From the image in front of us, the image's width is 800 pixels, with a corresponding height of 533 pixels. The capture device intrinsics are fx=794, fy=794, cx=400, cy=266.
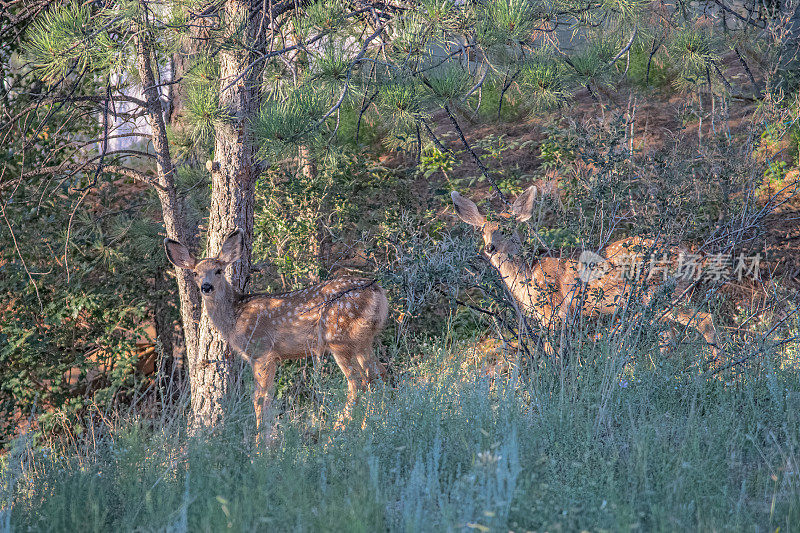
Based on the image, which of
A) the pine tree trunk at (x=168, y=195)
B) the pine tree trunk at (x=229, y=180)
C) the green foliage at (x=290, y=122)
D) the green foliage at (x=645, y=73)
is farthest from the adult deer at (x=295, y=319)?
the green foliage at (x=645, y=73)

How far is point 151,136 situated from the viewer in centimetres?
773

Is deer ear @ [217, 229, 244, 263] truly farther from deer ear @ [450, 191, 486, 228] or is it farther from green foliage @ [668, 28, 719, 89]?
green foliage @ [668, 28, 719, 89]

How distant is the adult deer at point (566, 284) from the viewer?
4973 millimetres

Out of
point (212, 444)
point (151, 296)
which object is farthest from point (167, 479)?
point (151, 296)

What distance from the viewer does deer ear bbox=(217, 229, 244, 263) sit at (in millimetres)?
6566

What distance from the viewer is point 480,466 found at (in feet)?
10.5

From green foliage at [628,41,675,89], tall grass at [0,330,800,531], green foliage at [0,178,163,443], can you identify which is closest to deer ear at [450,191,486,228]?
tall grass at [0,330,800,531]

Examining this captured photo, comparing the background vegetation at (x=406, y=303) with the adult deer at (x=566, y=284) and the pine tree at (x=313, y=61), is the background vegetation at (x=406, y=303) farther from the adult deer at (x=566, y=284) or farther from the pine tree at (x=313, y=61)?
the adult deer at (x=566, y=284)

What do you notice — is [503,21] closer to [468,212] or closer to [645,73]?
[468,212]

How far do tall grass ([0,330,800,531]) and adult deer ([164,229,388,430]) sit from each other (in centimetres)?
209

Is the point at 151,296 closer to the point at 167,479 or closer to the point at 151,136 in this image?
the point at 151,136

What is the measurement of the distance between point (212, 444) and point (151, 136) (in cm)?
469

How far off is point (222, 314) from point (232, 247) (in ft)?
1.96

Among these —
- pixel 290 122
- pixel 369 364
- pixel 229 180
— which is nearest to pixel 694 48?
pixel 290 122
